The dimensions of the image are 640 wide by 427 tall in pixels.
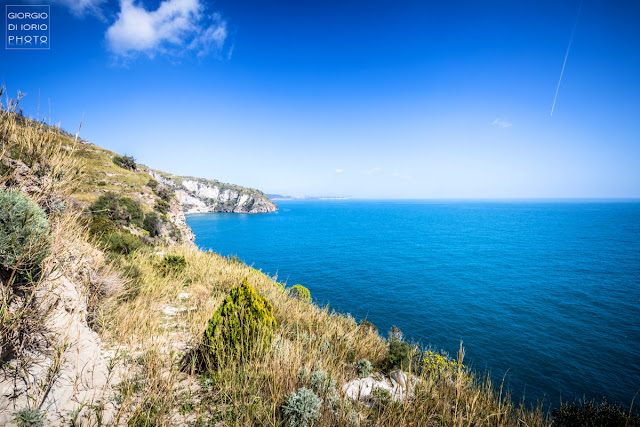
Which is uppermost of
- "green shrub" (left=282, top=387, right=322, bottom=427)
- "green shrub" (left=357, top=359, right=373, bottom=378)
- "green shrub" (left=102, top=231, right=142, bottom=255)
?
"green shrub" (left=282, top=387, right=322, bottom=427)

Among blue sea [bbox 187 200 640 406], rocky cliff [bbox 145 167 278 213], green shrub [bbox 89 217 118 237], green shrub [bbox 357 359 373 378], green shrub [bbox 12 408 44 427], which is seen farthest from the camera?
rocky cliff [bbox 145 167 278 213]

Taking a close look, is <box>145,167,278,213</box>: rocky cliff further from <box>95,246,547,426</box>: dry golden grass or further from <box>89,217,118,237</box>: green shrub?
<box>95,246,547,426</box>: dry golden grass

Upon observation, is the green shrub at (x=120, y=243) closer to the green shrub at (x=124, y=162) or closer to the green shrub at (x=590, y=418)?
the green shrub at (x=590, y=418)

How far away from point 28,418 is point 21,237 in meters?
2.02

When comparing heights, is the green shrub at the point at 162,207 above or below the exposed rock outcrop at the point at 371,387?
below

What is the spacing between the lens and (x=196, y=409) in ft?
9.79

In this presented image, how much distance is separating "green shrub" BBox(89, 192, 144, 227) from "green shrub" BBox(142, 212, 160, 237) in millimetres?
619

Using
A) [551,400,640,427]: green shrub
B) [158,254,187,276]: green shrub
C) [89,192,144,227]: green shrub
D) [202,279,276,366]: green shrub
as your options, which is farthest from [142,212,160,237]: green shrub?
[551,400,640,427]: green shrub

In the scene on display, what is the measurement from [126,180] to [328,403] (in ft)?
101

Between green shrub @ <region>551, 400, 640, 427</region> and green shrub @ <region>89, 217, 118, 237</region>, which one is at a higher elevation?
green shrub @ <region>89, 217, 118, 237</region>

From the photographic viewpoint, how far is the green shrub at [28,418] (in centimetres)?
214

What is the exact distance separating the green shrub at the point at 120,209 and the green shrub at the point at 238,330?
17.1 metres

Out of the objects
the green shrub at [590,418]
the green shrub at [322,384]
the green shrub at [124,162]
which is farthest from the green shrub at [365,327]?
the green shrub at [124,162]

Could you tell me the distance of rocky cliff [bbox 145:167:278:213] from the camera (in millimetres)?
129250
